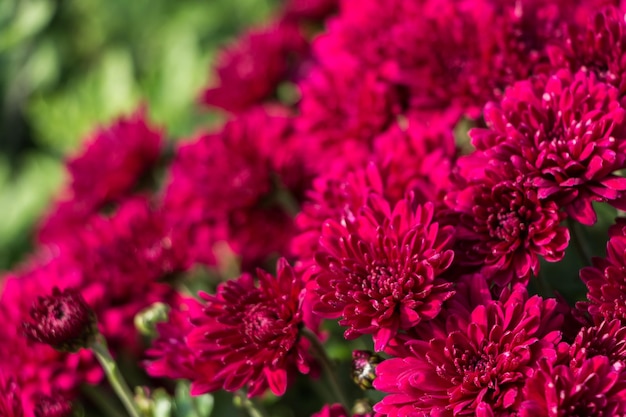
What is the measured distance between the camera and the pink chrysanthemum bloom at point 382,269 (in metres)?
0.66

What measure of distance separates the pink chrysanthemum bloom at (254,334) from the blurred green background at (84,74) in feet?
3.89

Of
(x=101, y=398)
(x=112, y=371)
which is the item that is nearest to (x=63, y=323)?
(x=112, y=371)

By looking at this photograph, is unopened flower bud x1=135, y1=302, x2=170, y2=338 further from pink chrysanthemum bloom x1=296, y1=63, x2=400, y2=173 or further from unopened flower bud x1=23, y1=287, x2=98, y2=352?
pink chrysanthemum bloom x1=296, y1=63, x2=400, y2=173

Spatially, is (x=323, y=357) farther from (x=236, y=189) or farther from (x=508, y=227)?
Answer: (x=236, y=189)

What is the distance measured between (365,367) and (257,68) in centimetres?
→ 74

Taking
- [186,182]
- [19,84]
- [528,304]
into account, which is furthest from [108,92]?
[528,304]

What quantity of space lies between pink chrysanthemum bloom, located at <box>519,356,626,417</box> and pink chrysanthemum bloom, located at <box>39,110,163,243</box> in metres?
0.83

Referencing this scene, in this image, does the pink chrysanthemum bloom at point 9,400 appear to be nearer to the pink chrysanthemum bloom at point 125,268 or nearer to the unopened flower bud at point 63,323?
the unopened flower bud at point 63,323

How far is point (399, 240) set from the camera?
27.5 inches

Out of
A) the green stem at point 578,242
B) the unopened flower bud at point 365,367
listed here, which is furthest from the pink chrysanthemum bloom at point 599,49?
the unopened flower bud at point 365,367

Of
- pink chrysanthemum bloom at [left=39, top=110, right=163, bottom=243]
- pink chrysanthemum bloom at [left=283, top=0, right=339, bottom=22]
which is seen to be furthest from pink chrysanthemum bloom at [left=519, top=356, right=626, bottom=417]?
pink chrysanthemum bloom at [left=283, top=0, right=339, bottom=22]

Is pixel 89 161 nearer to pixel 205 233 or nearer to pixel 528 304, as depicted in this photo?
pixel 205 233

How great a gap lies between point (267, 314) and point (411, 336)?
0.14 meters

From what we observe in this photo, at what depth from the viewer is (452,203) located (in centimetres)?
72
